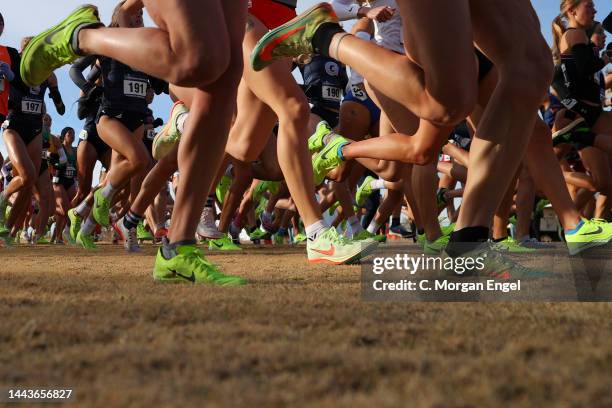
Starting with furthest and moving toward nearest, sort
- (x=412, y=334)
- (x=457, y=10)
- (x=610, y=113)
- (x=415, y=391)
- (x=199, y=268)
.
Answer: (x=610, y=113)
(x=199, y=268)
(x=457, y=10)
(x=412, y=334)
(x=415, y=391)

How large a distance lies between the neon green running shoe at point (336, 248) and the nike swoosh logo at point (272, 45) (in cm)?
102

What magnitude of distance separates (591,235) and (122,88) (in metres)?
4.62

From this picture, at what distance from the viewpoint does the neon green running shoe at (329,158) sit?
4281mm

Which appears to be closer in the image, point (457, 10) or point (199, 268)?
point (457, 10)

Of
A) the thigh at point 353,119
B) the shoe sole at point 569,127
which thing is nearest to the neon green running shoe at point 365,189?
the thigh at point 353,119

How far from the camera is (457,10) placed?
2088 millimetres

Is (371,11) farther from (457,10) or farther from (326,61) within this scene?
(326,61)

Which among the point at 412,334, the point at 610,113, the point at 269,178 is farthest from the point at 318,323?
the point at 269,178

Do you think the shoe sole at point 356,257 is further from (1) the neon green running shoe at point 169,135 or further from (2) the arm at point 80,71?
(2) the arm at point 80,71

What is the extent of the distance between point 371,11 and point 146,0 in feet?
4.51

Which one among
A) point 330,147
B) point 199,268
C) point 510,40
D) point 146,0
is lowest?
point 199,268

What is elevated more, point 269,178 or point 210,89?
point 210,89

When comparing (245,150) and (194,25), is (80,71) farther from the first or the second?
(194,25)

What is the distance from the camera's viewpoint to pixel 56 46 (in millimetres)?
2709
